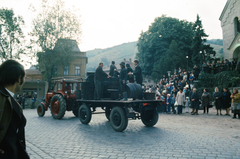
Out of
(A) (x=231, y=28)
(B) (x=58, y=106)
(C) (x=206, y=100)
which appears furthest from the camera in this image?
(A) (x=231, y=28)

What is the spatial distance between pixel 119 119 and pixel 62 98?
5.34 metres

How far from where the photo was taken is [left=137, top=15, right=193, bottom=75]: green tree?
4066 cm

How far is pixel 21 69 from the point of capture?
7.36ft

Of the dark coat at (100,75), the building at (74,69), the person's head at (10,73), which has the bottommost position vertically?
the person's head at (10,73)

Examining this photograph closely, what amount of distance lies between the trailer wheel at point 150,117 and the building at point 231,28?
804 inches

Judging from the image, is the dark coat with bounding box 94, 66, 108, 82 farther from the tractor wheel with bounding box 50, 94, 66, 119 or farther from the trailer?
the tractor wheel with bounding box 50, 94, 66, 119

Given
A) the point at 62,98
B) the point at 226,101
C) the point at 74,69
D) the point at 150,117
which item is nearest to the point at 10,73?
the point at 150,117

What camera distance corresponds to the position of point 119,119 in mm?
8180

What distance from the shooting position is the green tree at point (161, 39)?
4066 centimetres

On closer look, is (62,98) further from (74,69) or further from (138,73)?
(74,69)

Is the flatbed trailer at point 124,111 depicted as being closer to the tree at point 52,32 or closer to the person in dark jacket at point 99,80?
the person in dark jacket at point 99,80

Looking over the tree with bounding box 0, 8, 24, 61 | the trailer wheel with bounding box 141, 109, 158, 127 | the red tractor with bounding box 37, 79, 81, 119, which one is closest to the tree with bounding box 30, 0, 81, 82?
the tree with bounding box 0, 8, 24, 61

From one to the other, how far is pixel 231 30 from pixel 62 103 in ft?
79.1

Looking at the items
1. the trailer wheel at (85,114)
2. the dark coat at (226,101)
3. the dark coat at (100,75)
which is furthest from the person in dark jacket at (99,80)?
the dark coat at (226,101)
